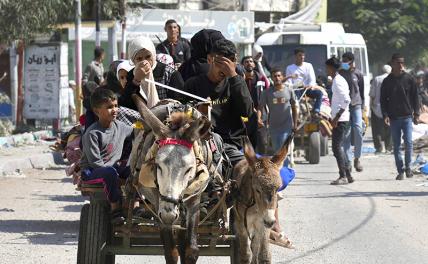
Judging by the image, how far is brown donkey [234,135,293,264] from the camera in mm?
7754

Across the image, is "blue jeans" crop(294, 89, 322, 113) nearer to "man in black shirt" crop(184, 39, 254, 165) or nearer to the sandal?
the sandal

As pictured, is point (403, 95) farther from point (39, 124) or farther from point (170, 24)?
point (39, 124)

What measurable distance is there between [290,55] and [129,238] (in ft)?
68.7

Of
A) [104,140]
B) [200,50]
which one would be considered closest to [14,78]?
[200,50]

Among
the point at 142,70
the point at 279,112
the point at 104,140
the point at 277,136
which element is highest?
the point at 142,70

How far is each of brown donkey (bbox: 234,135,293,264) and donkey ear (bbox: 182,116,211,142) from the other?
440mm

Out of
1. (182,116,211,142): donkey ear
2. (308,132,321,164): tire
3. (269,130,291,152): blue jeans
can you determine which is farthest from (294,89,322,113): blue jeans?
(182,116,211,142): donkey ear

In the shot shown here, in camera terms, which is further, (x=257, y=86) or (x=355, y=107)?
(x=355, y=107)

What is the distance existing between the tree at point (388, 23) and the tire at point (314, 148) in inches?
1055

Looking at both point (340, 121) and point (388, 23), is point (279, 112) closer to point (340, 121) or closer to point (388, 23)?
point (340, 121)

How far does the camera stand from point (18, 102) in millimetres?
29344

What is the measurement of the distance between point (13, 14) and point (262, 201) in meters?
16.2

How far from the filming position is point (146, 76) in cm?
885

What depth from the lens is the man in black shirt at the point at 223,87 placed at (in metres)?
8.62
